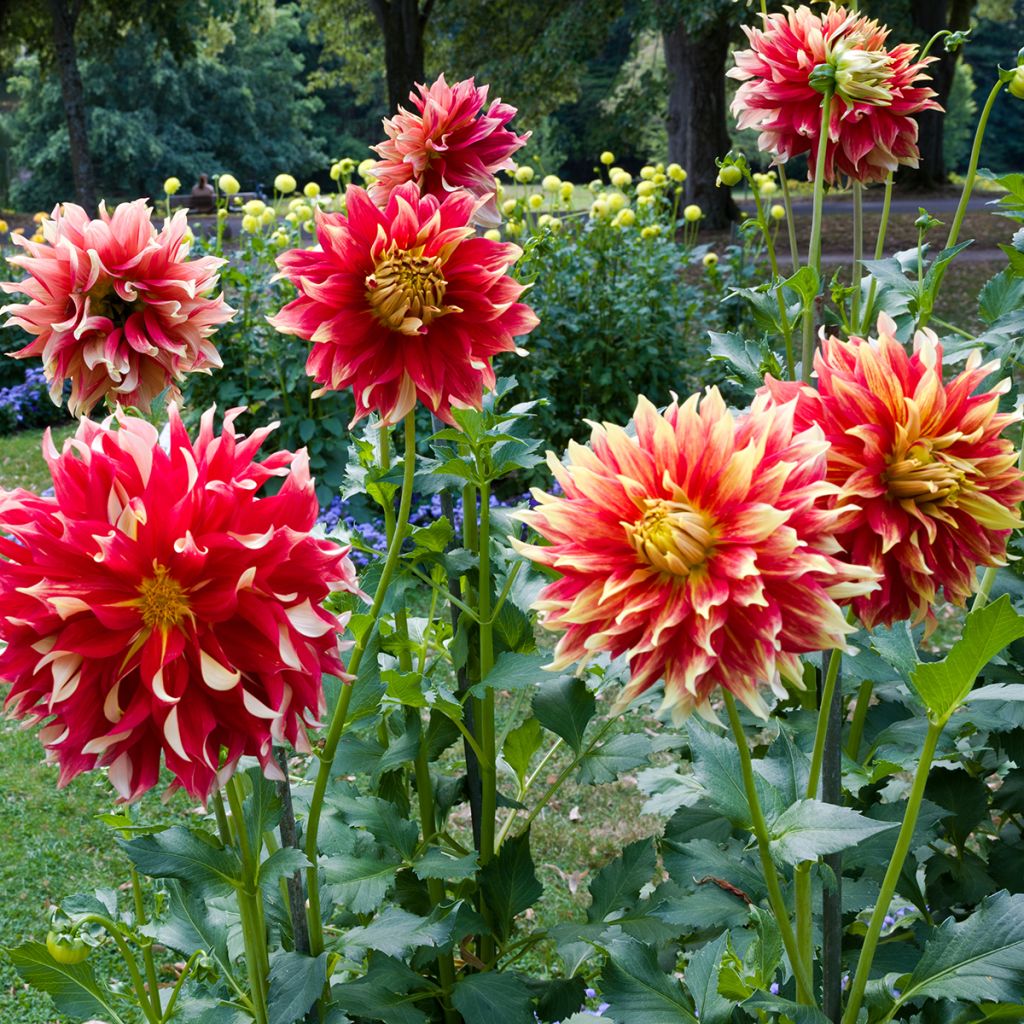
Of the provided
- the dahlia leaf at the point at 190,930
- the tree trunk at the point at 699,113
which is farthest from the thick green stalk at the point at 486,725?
the tree trunk at the point at 699,113

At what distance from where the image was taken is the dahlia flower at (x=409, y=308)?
1.15 m

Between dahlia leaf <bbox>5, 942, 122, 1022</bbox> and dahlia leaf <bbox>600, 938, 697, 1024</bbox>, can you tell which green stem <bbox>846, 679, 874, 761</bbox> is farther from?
dahlia leaf <bbox>5, 942, 122, 1022</bbox>

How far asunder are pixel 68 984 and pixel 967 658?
1.17 meters

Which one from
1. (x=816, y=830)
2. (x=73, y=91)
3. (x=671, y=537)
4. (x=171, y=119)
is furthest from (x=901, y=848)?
(x=171, y=119)

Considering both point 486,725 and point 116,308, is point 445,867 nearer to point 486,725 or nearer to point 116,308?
point 486,725

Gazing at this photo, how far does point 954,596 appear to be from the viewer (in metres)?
0.98

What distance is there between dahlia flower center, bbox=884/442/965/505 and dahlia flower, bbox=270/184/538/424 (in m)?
0.40

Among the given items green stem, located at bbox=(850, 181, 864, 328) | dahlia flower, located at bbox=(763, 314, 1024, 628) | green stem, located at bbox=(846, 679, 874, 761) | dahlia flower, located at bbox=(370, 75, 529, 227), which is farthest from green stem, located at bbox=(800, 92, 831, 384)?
green stem, located at bbox=(846, 679, 874, 761)

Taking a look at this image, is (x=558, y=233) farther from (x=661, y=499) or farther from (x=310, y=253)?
(x=661, y=499)

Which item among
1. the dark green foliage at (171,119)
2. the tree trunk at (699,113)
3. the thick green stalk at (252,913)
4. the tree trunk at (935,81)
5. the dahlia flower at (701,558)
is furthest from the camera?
the dark green foliage at (171,119)

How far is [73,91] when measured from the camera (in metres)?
15.0

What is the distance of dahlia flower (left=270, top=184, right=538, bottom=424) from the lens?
45.4 inches

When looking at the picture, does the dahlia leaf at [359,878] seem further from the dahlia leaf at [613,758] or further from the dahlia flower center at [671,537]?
the dahlia flower center at [671,537]

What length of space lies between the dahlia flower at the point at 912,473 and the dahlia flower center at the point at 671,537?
13 centimetres
